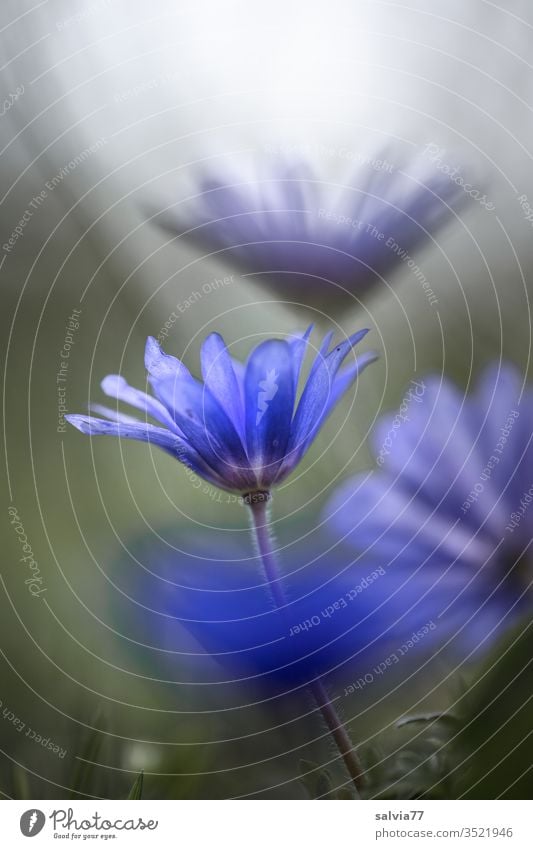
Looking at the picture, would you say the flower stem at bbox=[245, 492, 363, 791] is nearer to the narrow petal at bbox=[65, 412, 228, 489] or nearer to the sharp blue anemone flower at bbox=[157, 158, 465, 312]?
the narrow petal at bbox=[65, 412, 228, 489]

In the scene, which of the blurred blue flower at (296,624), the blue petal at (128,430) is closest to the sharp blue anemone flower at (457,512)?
the blurred blue flower at (296,624)

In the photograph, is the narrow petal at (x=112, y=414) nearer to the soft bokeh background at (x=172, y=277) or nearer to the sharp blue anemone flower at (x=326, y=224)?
the soft bokeh background at (x=172, y=277)

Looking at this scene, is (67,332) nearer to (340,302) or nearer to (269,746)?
(340,302)

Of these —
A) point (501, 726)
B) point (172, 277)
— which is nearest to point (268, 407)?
point (172, 277)
